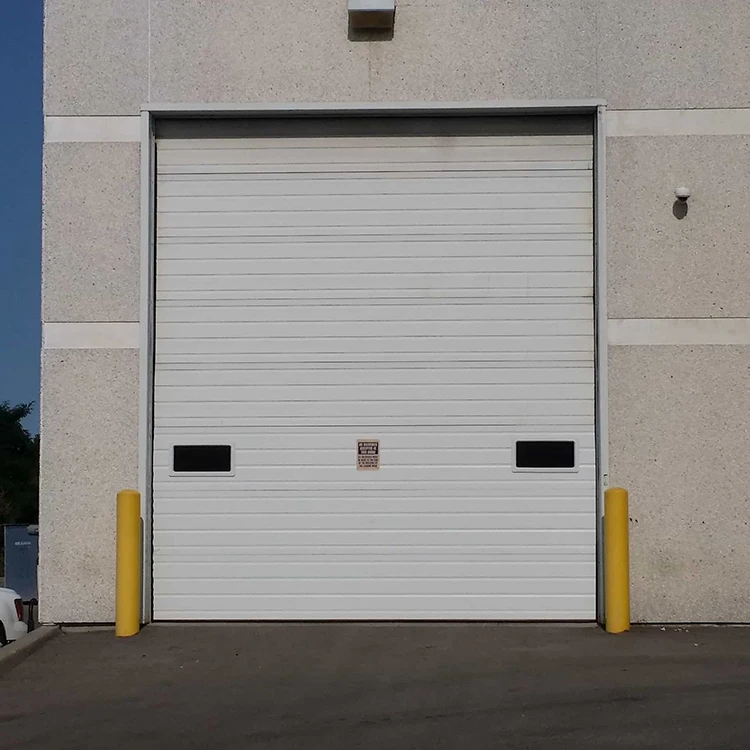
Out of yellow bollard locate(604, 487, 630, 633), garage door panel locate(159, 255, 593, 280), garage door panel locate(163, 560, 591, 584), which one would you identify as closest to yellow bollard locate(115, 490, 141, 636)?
garage door panel locate(163, 560, 591, 584)

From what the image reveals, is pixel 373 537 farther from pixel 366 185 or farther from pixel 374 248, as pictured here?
pixel 366 185

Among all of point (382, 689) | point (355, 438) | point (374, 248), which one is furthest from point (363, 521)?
point (382, 689)

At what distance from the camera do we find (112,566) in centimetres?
981

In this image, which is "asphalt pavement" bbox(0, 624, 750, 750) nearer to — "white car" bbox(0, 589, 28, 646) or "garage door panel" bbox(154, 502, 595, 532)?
"garage door panel" bbox(154, 502, 595, 532)

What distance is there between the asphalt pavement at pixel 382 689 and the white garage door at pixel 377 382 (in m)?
0.46

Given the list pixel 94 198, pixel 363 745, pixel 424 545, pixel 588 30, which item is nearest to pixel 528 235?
pixel 588 30

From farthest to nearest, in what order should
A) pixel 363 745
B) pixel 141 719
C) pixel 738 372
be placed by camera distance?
pixel 738 372, pixel 141 719, pixel 363 745

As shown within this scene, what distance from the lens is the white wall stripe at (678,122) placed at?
32.4 feet

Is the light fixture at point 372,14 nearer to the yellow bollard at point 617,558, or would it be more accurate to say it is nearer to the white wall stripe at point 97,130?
the white wall stripe at point 97,130

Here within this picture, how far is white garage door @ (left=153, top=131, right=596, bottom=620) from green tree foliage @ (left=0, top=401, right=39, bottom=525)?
21154 mm

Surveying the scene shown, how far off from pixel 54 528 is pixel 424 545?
3.04m

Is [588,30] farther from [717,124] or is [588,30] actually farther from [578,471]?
[578,471]

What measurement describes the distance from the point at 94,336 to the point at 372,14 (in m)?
3.49

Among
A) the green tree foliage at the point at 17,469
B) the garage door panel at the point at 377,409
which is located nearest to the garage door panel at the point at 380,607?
the garage door panel at the point at 377,409
